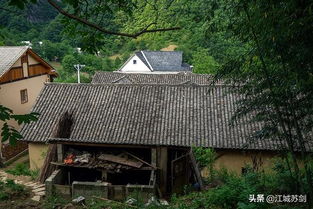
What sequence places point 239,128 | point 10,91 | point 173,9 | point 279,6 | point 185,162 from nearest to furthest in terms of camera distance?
point 279,6
point 173,9
point 185,162
point 239,128
point 10,91

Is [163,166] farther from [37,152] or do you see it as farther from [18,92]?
[18,92]

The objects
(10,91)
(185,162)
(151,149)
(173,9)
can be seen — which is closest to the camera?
(173,9)

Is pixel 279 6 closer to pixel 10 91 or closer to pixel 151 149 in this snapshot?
pixel 151 149

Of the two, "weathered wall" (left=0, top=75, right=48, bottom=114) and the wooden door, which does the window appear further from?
the wooden door

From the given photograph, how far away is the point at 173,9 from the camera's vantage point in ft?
Answer: 28.3

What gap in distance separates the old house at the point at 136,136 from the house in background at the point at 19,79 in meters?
3.22

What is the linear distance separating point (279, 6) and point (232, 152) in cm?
853

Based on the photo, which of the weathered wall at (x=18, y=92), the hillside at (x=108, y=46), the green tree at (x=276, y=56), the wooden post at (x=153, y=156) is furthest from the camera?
the hillside at (x=108, y=46)

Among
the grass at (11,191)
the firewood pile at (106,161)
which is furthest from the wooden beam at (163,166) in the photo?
the grass at (11,191)

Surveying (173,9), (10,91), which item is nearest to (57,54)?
(10,91)

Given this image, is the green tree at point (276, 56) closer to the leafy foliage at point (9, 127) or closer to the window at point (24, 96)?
the leafy foliage at point (9, 127)

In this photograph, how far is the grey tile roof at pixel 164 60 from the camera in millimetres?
42469

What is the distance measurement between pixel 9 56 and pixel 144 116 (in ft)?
31.5

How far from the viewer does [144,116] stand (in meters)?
13.6
